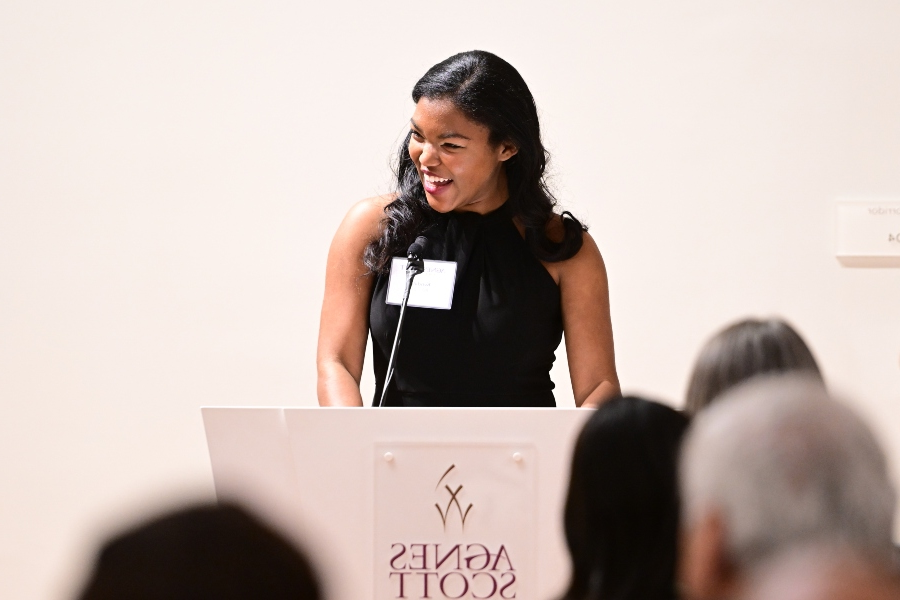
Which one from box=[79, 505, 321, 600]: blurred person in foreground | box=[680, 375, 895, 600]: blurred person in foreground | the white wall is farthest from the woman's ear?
box=[79, 505, 321, 600]: blurred person in foreground

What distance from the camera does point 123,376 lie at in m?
3.49

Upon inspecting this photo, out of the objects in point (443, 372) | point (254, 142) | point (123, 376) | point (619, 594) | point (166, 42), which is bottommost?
point (123, 376)

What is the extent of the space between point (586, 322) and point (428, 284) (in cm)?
36

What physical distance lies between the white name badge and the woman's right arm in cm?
11

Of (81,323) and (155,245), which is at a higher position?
(155,245)

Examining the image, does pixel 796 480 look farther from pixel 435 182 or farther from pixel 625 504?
pixel 435 182

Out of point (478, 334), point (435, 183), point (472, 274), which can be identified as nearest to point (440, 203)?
point (435, 183)

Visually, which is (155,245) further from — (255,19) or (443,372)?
(443,372)

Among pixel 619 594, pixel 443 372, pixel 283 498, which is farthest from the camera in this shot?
pixel 443 372

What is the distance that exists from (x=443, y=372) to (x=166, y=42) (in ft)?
6.29

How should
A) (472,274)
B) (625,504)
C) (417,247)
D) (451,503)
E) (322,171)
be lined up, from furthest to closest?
(322,171) < (472,274) < (417,247) < (451,503) < (625,504)

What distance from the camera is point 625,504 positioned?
1.00 m

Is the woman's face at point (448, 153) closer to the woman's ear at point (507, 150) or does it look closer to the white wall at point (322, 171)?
the woman's ear at point (507, 150)

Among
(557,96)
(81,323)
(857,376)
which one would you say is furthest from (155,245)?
(857,376)
